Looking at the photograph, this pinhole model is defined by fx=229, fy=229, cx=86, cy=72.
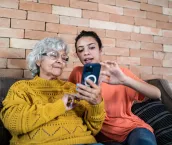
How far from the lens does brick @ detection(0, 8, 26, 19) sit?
1721 mm

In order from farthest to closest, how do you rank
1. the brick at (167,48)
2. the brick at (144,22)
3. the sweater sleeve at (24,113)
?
the brick at (167,48) → the brick at (144,22) → the sweater sleeve at (24,113)

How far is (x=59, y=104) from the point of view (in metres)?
1.12

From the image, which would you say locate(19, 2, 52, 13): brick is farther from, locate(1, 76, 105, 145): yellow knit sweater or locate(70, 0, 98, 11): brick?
locate(1, 76, 105, 145): yellow knit sweater

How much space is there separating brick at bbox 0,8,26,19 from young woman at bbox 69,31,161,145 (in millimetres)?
560

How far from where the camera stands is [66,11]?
1951mm

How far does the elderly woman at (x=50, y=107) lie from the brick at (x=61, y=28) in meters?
0.53

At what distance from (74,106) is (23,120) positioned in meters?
0.30

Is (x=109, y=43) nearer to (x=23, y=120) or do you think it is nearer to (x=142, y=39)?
(x=142, y=39)

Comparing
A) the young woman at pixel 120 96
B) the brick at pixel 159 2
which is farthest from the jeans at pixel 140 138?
the brick at pixel 159 2

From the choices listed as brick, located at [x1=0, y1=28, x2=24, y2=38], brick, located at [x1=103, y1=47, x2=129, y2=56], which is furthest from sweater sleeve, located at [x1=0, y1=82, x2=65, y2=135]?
brick, located at [x1=103, y1=47, x2=129, y2=56]

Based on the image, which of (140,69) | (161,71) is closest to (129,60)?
(140,69)

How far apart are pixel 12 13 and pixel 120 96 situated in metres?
1.04

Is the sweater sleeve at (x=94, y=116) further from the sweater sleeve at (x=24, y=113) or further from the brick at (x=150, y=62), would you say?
the brick at (x=150, y=62)

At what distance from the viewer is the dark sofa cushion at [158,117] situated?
148 cm
